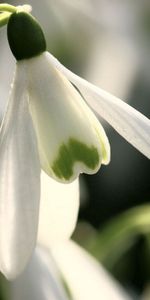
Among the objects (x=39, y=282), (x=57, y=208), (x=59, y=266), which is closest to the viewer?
(x=57, y=208)

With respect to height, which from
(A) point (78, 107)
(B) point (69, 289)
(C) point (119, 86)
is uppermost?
(A) point (78, 107)

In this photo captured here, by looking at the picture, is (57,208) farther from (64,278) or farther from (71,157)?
(64,278)

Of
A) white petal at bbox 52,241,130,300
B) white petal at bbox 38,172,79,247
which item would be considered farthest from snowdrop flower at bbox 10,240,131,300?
white petal at bbox 38,172,79,247

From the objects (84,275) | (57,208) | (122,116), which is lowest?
(84,275)

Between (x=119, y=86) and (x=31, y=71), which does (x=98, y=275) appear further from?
(x=119, y=86)

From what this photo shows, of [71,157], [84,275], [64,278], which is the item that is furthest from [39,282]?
[71,157]

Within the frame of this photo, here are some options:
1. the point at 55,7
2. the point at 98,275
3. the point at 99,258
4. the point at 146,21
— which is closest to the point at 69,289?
the point at 98,275
